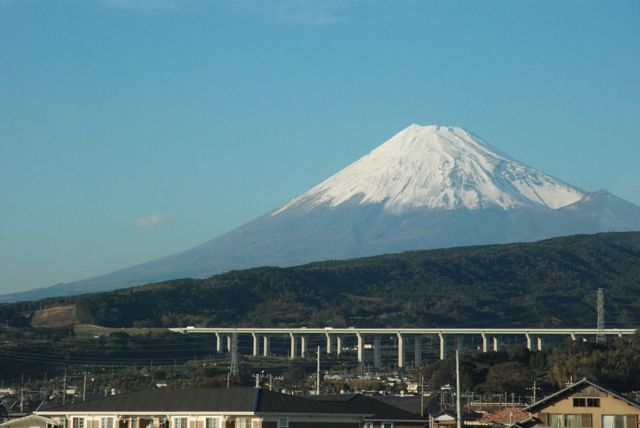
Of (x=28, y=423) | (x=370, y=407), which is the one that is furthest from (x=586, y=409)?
(x=28, y=423)

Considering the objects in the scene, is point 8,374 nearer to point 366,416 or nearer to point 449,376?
point 449,376

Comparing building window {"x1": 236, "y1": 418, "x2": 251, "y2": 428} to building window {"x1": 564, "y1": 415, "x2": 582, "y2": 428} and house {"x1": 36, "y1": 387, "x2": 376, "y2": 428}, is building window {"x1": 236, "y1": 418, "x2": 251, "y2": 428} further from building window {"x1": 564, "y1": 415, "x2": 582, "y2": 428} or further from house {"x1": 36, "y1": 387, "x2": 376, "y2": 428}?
building window {"x1": 564, "y1": 415, "x2": 582, "y2": 428}

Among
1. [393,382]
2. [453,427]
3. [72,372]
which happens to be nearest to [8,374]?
[72,372]

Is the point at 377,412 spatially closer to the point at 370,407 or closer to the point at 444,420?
the point at 370,407

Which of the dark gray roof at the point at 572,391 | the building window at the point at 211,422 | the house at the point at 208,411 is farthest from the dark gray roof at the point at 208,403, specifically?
the dark gray roof at the point at 572,391

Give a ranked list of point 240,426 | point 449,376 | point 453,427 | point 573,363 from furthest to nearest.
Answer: point 449,376 < point 573,363 < point 453,427 < point 240,426

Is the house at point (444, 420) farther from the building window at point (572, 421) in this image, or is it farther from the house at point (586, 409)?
the building window at point (572, 421)

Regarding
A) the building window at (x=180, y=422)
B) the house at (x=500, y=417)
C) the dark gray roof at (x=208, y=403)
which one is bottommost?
the house at (x=500, y=417)
